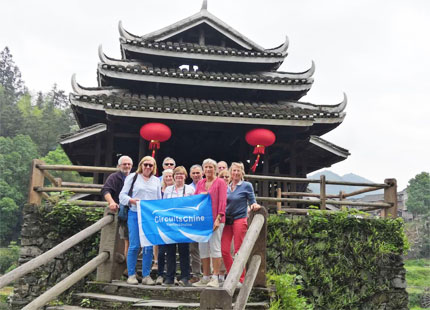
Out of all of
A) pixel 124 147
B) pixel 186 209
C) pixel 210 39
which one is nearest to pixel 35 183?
pixel 186 209

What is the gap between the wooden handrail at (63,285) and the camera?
4980 millimetres

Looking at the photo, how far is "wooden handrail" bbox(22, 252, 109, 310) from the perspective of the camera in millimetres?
4980

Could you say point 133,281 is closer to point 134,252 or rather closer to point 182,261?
point 134,252

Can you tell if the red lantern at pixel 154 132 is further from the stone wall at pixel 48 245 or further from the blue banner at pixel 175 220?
the blue banner at pixel 175 220

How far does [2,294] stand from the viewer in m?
31.4

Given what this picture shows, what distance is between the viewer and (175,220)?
6090 millimetres

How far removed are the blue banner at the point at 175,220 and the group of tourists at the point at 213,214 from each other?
4.1 inches

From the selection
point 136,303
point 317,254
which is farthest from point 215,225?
point 317,254

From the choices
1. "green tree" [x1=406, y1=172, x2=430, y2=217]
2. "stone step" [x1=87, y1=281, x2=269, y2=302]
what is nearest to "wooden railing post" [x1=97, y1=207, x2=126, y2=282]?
"stone step" [x1=87, y1=281, x2=269, y2=302]

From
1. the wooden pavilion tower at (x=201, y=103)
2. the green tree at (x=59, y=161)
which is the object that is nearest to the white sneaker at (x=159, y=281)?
the wooden pavilion tower at (x=201, y=103)

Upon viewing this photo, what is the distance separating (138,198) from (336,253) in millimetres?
5050

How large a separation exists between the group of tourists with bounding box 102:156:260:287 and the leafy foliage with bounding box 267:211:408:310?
120 inches

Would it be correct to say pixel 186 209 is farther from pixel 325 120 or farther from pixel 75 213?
pixel 325 120

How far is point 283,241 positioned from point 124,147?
7649mm
